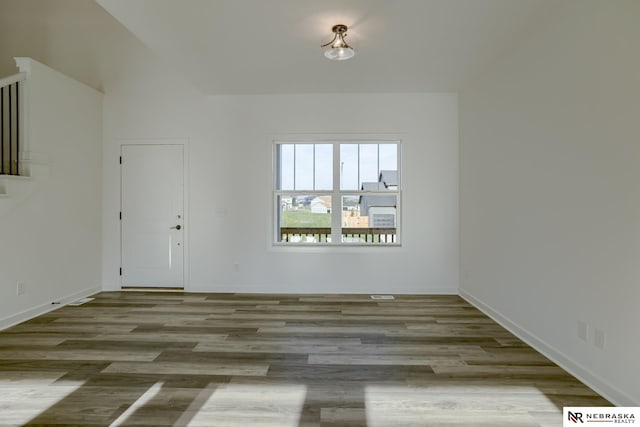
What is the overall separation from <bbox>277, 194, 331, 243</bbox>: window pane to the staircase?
9.34 feet

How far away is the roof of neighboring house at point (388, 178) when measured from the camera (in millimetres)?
4680

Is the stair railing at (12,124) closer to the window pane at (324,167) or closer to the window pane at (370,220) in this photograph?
the window pane at (324,167)

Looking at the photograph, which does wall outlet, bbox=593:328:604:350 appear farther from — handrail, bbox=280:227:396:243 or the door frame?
the door frame

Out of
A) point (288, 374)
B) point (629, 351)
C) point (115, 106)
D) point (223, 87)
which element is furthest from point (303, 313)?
point (115, 106)

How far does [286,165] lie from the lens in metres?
4.76

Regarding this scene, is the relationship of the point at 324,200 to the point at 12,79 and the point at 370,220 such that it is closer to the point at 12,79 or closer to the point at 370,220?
the point at 370,220

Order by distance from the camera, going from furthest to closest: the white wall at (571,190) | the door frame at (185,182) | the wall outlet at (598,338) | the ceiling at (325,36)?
the door frame at (185,182) → the ceiling at (325,36) → the wall outlet at (598,338) → the white wall at (571,190)

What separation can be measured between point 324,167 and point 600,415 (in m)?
3.76

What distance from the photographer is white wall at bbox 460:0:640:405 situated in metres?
1.95

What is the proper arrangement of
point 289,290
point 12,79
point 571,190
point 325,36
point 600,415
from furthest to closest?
point 289,290 → point 12,79 → point 325,36 → point 571,190 → point 600,415

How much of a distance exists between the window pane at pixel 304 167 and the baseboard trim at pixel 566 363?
2.82 m

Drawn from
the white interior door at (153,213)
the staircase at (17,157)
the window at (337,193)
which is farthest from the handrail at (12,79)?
the window at (337,193)

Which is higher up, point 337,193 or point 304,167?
point 304,167

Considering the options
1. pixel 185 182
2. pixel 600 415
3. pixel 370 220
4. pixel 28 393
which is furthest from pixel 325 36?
pixel 28 393
